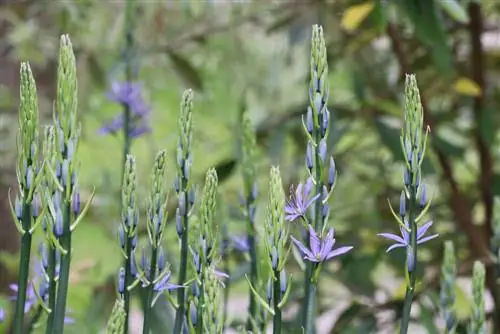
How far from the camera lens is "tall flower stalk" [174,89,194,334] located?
40 centimetres

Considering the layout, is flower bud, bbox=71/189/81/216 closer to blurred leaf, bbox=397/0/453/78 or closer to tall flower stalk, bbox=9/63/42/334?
tall flower stalk, bbox=9/63/42/334

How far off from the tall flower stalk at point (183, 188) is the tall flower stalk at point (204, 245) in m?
0.02

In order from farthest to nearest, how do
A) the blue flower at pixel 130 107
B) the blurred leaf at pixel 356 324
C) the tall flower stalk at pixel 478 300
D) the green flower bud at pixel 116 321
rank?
the blurred leaf at pixel 356 324 → the blue flower at pixel 130 107 → the tall flower stalk at pixel 478 300 → the green flower bud at pixel 116 321

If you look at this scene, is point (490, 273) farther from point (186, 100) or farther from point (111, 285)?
point (186, 100)

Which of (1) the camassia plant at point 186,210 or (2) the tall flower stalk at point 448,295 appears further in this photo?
(2) the tall flower stalk at point 448,295

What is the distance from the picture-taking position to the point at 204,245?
383 millimetres

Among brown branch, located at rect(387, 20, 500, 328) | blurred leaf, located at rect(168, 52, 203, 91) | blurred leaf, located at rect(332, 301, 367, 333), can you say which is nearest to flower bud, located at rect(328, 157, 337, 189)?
blurred leaf, located at rect(332, 301, 367, 333)

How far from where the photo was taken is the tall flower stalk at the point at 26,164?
0.36 metres

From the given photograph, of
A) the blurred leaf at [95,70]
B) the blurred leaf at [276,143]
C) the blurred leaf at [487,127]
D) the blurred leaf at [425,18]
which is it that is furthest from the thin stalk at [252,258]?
the blurred leaf at [95,70]

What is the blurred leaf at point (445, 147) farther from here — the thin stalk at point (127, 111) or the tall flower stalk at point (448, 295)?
the tall flower stalk at point (448, 295)

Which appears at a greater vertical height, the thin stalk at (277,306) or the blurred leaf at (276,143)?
the blurred leaf at (276,143)

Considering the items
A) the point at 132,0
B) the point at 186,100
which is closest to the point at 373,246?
the point at 132,0

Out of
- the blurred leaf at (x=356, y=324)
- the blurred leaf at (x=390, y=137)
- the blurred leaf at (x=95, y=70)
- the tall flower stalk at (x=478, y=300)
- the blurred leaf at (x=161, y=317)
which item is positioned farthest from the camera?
the blurred leaf at (x=95, y=70)

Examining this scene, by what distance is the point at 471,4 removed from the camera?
3.50ft
